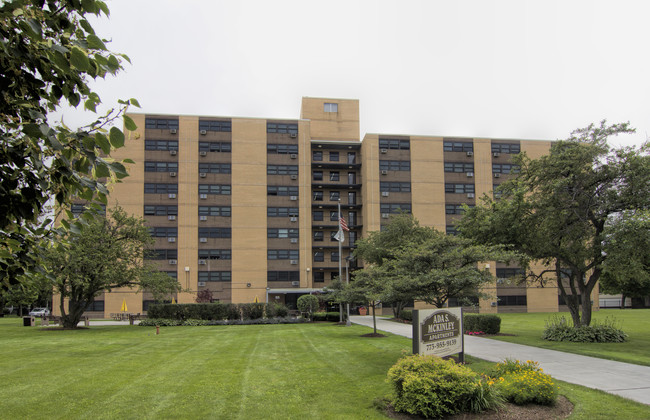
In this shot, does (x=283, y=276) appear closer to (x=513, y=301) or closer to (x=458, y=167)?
(x=458, y=167)

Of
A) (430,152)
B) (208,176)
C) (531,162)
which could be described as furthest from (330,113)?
(531,162)

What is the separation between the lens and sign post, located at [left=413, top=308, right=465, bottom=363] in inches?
432

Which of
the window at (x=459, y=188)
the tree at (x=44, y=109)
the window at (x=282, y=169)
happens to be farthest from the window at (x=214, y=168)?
the tree at (x=44, y=109)

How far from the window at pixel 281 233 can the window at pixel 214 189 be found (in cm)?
704

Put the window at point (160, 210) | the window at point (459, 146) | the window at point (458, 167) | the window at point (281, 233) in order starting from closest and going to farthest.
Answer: the window at point (160, 210) → the window at point (281, 233) → the window at point (458, 167) → the window at point (459, 146)

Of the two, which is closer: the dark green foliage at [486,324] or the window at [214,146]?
the dark green foliage at [486,324]

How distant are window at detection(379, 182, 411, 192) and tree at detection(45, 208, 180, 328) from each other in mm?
30661

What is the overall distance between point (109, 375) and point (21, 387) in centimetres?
223

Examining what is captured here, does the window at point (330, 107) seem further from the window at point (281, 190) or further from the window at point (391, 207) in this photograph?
the window at point (391, 207)

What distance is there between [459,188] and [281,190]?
23.2 m

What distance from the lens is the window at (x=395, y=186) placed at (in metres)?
58.4

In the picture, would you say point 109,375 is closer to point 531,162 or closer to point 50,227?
point 50,227

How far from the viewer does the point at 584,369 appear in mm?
13469

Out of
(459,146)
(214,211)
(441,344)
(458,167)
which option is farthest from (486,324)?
(459,146)
